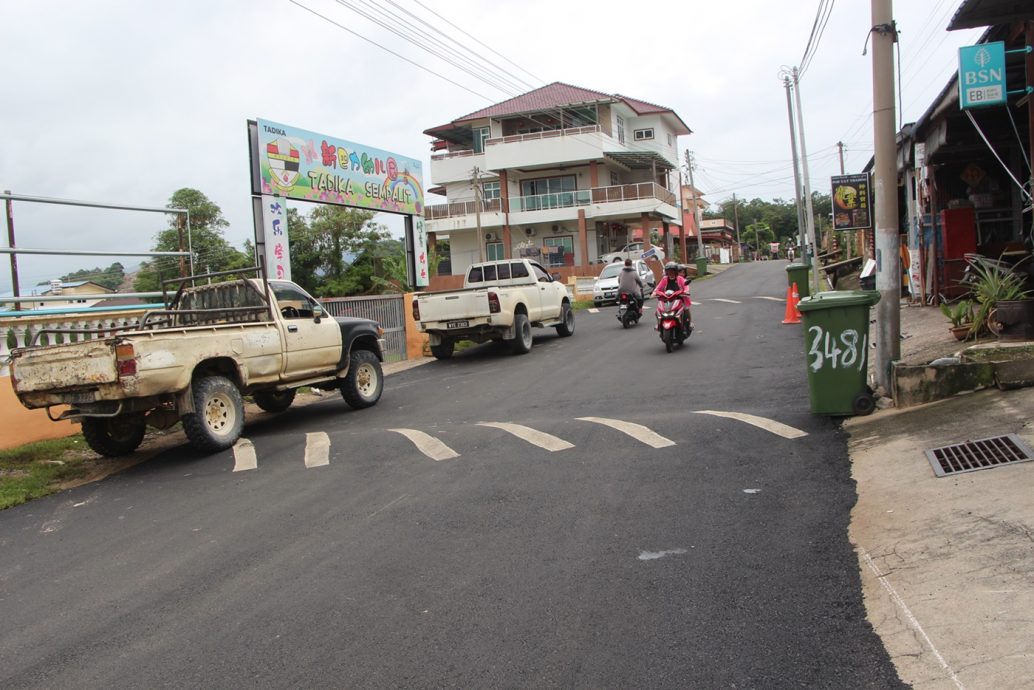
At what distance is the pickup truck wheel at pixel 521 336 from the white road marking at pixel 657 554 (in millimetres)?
12250

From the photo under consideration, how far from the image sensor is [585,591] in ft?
14.8

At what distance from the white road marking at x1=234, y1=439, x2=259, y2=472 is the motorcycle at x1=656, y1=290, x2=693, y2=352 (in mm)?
8159

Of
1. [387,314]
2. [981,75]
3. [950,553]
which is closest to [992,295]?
[981,75]

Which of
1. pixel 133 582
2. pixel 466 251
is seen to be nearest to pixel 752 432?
pixel 133 582

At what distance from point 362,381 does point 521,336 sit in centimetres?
563

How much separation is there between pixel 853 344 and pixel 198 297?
27.5ft

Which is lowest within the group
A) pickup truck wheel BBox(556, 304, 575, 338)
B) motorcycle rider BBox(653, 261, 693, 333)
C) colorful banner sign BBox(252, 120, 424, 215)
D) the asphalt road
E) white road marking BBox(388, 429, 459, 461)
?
the asphalt road

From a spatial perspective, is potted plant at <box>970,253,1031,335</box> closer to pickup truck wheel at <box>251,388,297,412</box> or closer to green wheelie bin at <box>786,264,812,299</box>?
green wheelie bin at <box>786,264,812,299</box>

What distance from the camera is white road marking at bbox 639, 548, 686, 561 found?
494 cm

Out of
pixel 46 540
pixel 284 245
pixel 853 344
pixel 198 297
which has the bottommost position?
pixel 46 540

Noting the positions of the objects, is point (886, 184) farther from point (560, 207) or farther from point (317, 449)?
point (560, 207)

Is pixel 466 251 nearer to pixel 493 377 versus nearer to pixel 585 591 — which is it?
pixel 493 377

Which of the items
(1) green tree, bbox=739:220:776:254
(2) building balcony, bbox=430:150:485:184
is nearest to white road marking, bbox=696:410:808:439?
(2) building balcony, bbox=430:150:485:184

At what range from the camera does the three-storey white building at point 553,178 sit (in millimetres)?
44969
